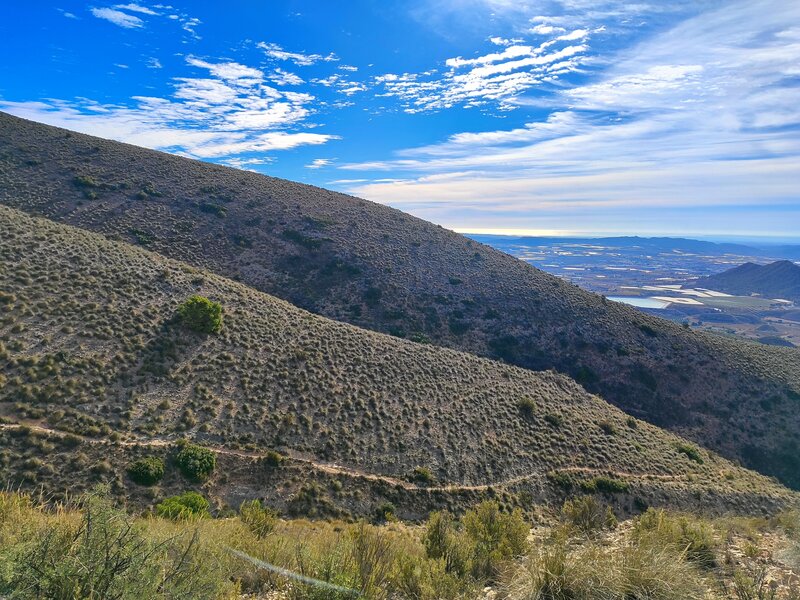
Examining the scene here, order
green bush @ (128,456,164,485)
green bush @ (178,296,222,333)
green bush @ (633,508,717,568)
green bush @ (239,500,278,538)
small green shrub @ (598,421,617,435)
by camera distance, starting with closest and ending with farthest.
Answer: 1. green bush @ (633,508,717,568)
2. green bush @ (239,500,278,538)
3. green bush @ (128,456,164,485)
4. green bush @ (178,296,222,333)
5. small green shrub @ (598,421,617,435)

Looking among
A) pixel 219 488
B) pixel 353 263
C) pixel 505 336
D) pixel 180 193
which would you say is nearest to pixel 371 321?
pixel 353 263

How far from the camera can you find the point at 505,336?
47.2 metres

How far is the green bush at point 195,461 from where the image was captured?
16.8 meters

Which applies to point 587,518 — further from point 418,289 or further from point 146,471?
point 418,289

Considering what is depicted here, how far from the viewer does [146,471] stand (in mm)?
16141

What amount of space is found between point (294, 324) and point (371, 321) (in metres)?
15.4

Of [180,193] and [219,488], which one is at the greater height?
[180,193]

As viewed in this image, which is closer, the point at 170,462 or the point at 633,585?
the point at 633,585

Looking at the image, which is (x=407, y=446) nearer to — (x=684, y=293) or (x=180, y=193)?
(x=180, y=193)

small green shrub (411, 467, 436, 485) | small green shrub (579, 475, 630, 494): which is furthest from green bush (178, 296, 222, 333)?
small green shrub (579, 475, 630, 494)

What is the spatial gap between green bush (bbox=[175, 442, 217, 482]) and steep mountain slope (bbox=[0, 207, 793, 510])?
74 centimetres

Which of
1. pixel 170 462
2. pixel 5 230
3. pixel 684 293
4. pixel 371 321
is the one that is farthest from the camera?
pixel 684 293

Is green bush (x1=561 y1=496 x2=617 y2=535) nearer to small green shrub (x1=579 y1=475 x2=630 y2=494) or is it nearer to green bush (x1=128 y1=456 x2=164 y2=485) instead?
small green shrub (x1=579 y1=475 x2=630 y2=494)

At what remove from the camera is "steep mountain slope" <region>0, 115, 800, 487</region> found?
40.8 metres
